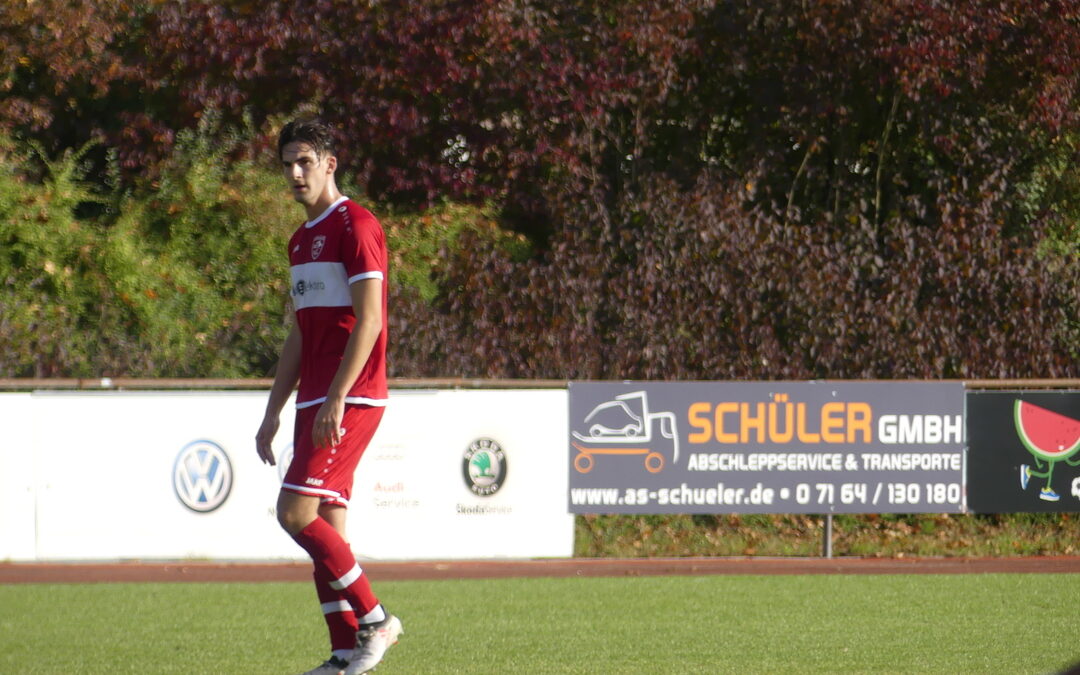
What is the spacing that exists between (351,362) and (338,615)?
98 cm

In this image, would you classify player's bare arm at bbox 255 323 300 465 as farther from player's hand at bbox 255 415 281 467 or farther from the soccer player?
the soccer player

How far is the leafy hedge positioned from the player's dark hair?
27.6 ft

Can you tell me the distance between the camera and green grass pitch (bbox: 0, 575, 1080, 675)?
6250 millimetres

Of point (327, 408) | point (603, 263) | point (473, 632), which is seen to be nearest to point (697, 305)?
point (603, 263)

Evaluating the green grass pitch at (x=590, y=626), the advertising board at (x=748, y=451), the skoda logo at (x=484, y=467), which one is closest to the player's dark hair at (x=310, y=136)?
the green grass pitch at (x=590, y=626)

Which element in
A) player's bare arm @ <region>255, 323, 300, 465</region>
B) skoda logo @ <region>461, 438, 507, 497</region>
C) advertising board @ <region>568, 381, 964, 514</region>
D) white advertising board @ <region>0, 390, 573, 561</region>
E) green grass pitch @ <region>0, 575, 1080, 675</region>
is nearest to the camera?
player's bare arm @ <region>255, 323, 300, 465</region>

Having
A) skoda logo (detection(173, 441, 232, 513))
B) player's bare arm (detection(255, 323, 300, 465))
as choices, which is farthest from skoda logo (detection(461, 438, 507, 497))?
player's bare arm (detection(255, 323, 300, 465))

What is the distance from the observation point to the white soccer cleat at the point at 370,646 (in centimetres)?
457

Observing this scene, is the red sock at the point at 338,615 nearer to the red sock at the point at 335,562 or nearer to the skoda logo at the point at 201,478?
the red sock at the point at 335,562

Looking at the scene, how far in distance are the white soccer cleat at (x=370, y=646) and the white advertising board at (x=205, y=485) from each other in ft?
18.9

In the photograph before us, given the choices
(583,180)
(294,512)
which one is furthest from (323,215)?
(583,180)

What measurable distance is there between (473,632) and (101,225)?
404 inches

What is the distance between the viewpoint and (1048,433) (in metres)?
10.9

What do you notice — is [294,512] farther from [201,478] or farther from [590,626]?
[201,478]
